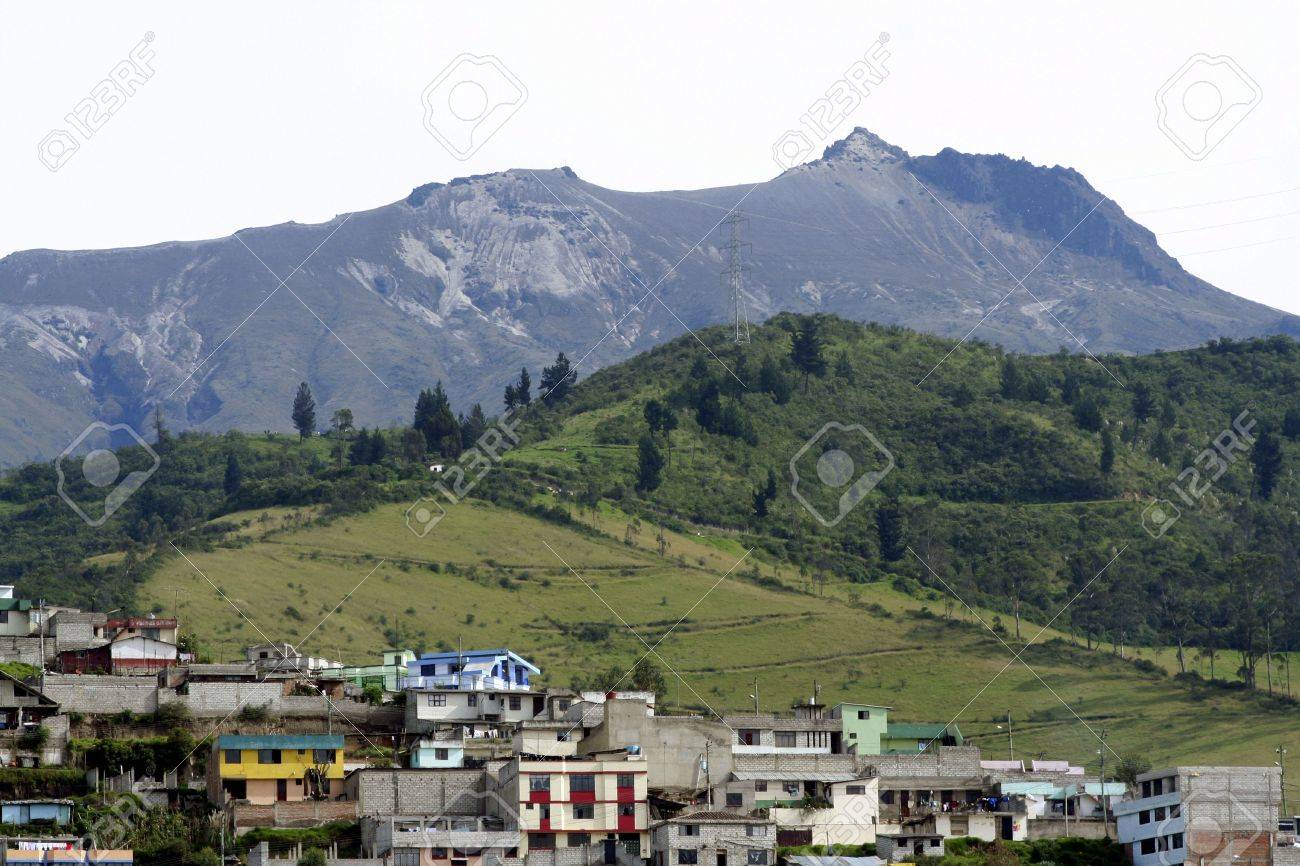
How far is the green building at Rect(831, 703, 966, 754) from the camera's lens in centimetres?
6662

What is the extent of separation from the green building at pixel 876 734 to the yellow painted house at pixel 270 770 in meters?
17.0

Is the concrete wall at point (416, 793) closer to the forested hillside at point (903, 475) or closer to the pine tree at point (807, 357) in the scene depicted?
the forested hillside at point (903, 475)

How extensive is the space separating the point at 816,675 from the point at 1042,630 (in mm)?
17417

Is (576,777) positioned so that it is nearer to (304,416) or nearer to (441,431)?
(441,431)

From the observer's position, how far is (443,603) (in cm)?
9956

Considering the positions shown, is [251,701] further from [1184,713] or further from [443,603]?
[1184,713]

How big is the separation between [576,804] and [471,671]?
16.3 meters

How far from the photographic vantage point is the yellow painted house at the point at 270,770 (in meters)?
55.6

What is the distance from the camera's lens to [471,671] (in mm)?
69438

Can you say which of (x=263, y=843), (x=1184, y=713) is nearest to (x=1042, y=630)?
(x=1184, y=713)

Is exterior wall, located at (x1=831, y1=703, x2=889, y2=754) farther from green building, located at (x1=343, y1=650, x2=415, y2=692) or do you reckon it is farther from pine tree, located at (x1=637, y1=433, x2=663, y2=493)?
pine tree, located at (x1=637, y1=433, x2=663, y2=493)

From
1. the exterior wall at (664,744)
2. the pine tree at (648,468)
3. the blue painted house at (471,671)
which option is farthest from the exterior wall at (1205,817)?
the pine tree at (648,468)

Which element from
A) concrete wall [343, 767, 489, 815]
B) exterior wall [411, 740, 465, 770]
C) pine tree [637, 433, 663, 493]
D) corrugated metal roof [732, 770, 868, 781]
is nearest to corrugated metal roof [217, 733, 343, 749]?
concrete wall [343, 767, 489, 815]

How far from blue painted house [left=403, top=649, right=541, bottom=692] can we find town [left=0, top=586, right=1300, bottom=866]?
1.90m
